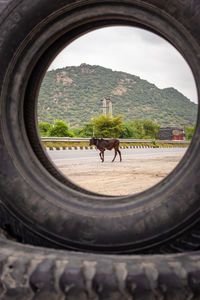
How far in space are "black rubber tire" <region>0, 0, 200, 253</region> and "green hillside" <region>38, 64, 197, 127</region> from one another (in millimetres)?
76200

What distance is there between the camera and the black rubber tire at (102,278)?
30.4 inches

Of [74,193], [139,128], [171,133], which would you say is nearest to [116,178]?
[74,193]

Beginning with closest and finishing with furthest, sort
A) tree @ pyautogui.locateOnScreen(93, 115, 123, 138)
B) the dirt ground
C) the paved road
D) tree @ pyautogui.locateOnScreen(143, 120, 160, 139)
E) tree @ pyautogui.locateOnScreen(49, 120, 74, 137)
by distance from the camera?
the dirt ground → the paved road → tree @ pyautogui.locateOnScreen(49, 120, 74, 137) → tree @ pyautogui.locateOnScreen(93, 115, 123, 138) → tree @ pyautogui.locateOnScreen(143, 120, 160, 139)

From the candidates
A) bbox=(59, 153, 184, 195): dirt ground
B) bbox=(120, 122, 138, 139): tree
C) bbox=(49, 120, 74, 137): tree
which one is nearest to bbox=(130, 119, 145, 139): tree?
bbox=(120, 122, 138, 139): tree

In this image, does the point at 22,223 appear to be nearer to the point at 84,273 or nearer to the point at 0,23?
the point at 84,273

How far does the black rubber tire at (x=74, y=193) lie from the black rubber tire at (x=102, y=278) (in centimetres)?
22

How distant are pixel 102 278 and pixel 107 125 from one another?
46.9m

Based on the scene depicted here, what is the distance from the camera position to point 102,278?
2.59ft

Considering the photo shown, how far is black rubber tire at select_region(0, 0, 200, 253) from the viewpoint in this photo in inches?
42.3

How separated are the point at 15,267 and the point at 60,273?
0.46ft

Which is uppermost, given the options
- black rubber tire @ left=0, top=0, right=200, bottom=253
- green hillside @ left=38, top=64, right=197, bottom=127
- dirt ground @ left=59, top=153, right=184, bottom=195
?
green hillside @ left=38, top=64, right=197, bottom=127

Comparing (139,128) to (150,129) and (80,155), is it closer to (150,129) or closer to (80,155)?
(150,129)

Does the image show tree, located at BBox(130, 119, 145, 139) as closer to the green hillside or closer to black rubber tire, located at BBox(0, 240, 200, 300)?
the green hillside

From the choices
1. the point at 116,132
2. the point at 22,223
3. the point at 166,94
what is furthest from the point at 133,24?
the point at 166,94
